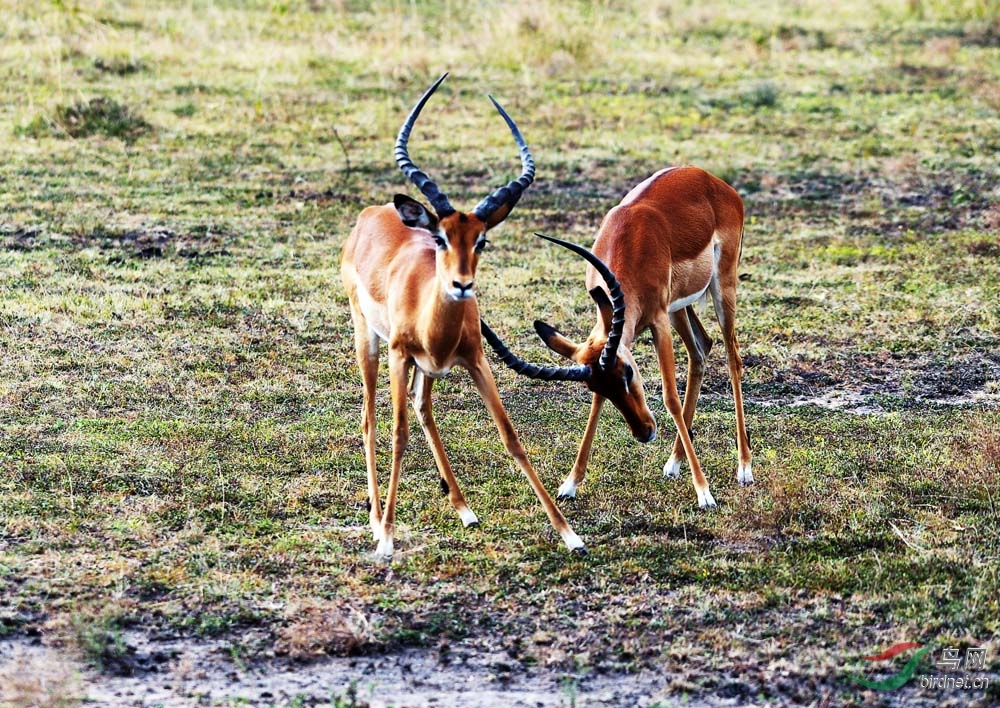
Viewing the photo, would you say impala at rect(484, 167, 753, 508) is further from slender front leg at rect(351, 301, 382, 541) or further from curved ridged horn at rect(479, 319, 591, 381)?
slender front leg at rect(351, 301, 382, 541)

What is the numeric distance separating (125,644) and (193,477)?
59.8 inches

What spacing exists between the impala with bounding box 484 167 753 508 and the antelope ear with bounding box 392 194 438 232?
517 mm

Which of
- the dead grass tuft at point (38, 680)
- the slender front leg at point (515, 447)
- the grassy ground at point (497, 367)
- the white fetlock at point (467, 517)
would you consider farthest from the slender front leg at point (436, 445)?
the dead grass tuft at point (38, 680)

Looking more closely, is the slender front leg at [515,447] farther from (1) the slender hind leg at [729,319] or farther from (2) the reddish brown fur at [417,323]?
(1) the slender hind leg at [729,319]

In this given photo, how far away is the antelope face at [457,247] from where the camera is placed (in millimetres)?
4871

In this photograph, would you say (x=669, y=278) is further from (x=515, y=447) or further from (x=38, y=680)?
(x=38, y=680)

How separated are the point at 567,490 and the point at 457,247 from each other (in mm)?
1588

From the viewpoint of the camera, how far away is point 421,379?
605 centimetres

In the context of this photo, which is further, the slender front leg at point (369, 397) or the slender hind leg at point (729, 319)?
the slender hind leg at point (729, 319)

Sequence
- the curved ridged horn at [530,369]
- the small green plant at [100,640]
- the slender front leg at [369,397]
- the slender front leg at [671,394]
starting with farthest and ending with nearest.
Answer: the slender front leg at [671,394] → the slender front leg at [369,397] → the curved ridged horn at [530,369] → the small green plant at [100,640]

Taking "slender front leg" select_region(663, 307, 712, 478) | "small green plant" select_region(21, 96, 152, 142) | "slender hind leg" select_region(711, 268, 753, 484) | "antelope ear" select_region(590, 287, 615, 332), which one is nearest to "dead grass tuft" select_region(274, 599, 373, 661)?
"antelope ear" select_region(590, 287, 615, 332)

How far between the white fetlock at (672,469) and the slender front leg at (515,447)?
3.20 feet

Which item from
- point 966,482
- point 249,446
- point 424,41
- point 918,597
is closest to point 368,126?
point 424,41

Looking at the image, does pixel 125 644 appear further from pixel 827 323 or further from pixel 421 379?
pixel 827 323
